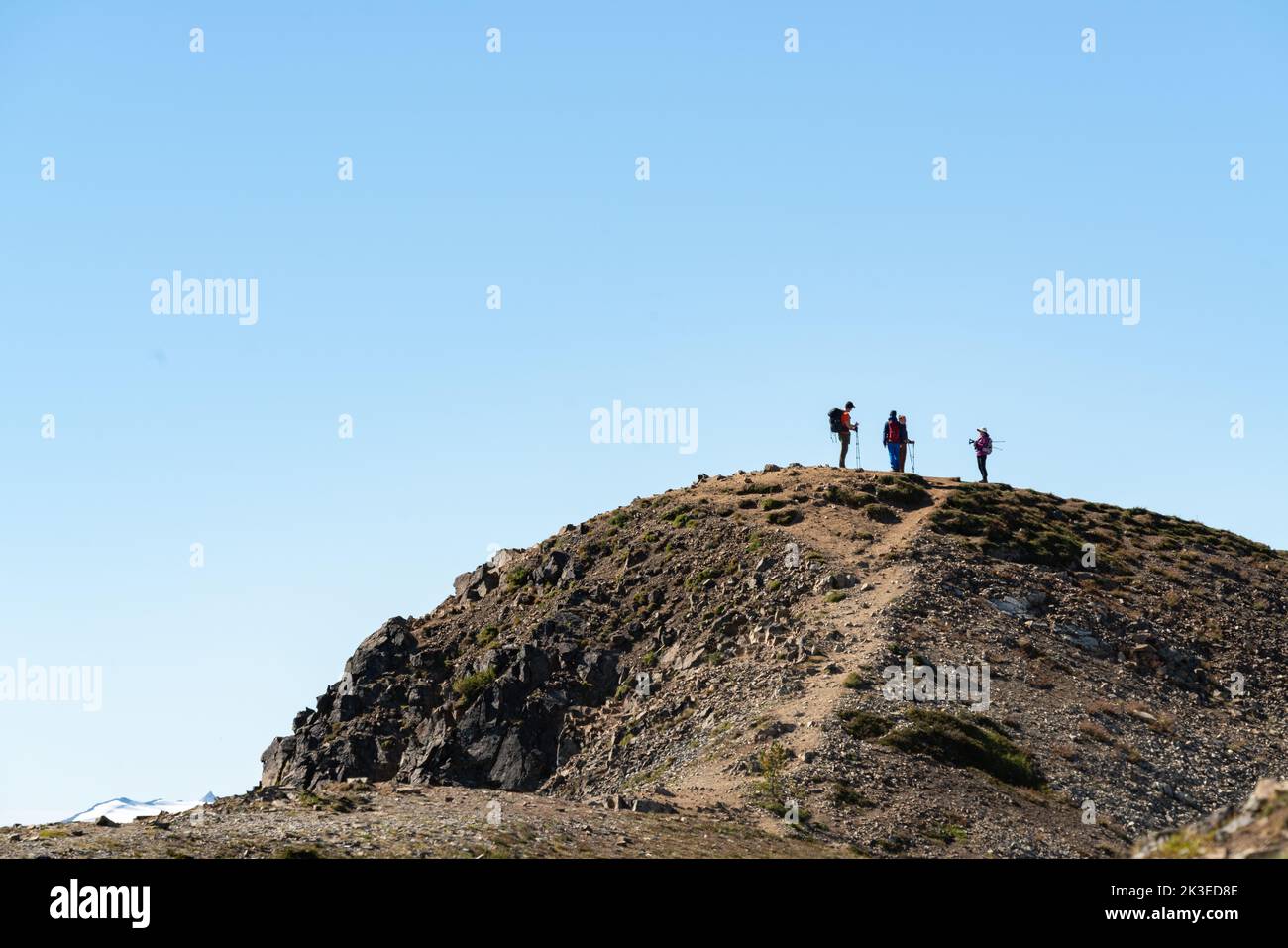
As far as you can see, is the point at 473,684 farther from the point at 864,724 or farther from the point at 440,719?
the point at 864,724

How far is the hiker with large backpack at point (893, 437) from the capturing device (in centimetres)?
7331

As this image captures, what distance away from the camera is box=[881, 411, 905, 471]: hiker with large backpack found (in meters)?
73.3

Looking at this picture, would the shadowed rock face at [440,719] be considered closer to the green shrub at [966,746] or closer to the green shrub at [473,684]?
the green shrub at [473,684]

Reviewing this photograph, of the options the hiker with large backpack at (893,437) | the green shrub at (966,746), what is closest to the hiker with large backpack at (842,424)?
the hiker with large backpack at (893,437)

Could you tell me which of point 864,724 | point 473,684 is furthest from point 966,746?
point 473,684

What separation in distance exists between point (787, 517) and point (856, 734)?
782 inches

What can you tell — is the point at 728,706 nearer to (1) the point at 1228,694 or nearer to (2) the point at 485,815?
(2) the point at 485,815

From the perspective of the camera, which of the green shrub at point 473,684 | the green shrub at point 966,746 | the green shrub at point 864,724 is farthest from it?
the green shrub at point 473,684

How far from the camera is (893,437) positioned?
242 ft

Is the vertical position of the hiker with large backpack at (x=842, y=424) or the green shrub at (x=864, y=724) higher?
the hiker with large backpack at (x=842, y=424)
